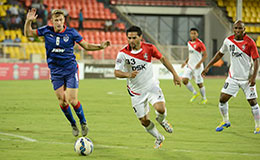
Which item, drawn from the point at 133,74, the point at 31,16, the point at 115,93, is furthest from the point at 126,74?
the point at 115,93

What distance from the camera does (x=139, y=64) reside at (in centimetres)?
786

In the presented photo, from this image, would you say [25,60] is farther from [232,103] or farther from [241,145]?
[241,145]

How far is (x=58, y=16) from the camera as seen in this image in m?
8.64

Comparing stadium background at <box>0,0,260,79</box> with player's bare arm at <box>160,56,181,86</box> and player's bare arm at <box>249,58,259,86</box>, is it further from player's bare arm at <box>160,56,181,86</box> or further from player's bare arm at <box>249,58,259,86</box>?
player's bare arm at <box>160,56,181,86</box>

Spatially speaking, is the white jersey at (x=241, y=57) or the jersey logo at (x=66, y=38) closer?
the jersey logo at (x=66, y=38)

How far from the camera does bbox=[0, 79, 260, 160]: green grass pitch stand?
739 cm

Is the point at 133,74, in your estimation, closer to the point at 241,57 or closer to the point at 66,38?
the point at 66,38

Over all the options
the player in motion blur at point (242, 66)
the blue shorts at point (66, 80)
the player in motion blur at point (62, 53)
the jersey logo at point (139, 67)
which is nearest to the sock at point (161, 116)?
the jersey logo at point (139, 67)

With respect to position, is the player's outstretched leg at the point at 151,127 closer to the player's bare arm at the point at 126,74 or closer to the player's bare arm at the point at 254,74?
the player's bare arm at the point at 126,74

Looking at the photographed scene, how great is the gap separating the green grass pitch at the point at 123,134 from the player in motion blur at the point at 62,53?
761mm

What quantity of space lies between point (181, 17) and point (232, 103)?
87.2ft

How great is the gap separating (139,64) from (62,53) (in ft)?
5.57

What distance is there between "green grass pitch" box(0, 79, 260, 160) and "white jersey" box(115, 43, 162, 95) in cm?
→ 102

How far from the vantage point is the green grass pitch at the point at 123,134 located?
7.39 metres
